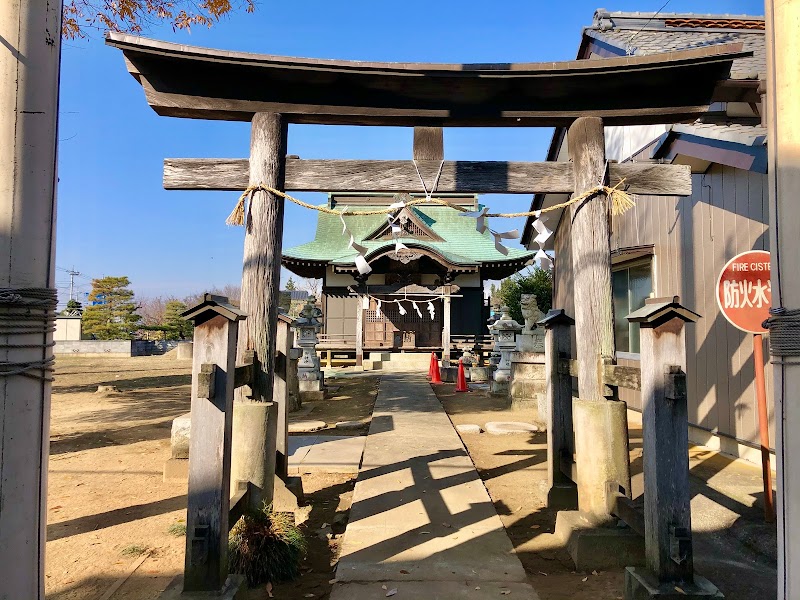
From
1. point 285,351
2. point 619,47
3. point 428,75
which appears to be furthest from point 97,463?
point 619,47

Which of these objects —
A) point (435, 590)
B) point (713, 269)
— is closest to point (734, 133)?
point (713, 269)

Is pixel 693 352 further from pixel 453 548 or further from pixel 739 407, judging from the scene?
pixel 453 548

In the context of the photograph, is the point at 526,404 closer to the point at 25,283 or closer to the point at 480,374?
the point at 480,374

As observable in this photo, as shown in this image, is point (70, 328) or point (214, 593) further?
point (70, 328)

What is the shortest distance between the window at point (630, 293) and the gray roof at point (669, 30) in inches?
145

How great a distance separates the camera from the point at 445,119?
452 cm

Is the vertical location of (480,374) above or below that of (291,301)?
below

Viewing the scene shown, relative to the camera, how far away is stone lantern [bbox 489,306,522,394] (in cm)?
1256

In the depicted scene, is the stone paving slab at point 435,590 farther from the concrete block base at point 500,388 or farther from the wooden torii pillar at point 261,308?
the concrete block base at point 500,388

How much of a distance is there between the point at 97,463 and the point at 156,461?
0.71 m

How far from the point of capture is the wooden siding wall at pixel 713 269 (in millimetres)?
5645

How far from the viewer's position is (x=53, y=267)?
178cm

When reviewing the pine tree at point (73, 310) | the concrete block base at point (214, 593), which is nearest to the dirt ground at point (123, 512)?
the concrete block base at point (214, 593)

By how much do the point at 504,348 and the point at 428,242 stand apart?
34.7 ft
